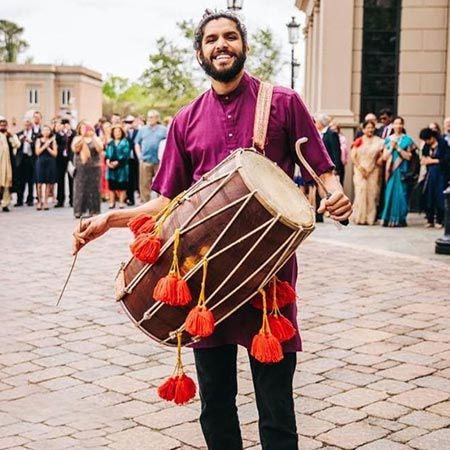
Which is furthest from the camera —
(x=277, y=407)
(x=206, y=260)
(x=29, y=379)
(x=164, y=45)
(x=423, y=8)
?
(x=164, y=45)

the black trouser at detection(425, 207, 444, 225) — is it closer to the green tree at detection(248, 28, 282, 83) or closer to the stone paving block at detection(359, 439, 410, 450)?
the stone paving block at detection(359, 439, 410, 450)

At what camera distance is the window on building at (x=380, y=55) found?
18.7 metres

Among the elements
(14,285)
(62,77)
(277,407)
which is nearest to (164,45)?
(62,77)

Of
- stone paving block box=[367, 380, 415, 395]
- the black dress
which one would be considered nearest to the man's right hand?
stone paving block box=[367, 380, 415, 395]

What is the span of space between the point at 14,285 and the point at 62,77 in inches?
1693

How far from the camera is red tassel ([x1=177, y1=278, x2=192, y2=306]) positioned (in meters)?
3.16

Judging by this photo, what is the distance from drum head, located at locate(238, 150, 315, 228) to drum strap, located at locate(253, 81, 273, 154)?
0.14m

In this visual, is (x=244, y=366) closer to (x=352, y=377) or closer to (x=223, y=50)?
(x=352, y=377)

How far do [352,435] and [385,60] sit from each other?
15133 millimetres

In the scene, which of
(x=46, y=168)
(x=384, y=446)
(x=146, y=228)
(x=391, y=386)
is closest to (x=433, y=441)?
(x=384, y=446)

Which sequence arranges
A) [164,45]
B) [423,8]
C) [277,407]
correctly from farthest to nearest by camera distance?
[164,45]
[423,8]
[277,407]

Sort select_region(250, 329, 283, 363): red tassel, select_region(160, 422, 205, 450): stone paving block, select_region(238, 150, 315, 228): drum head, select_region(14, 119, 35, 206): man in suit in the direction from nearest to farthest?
select_region(238, 150, 315, 228): drum head, select_region(250, 329, 283, 363): red tassel, select_region(160, 422, 205, 450): stone paving block, select_region(14, 119, 35, 206): man in suit

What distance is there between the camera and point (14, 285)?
896cm

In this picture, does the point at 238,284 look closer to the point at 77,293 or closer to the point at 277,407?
the point at 277,407
